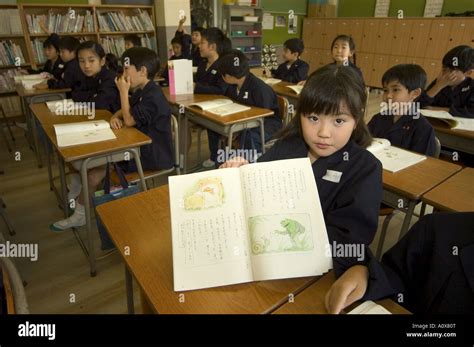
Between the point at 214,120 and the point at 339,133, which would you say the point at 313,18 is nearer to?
the point at 214,120

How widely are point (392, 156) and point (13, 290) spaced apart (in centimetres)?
163

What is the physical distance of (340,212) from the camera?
0.93 metres

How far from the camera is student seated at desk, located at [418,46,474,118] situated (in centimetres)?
263

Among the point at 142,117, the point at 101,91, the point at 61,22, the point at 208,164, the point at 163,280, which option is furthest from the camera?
the point at 61,22

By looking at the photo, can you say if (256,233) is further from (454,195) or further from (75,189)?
(75,189)

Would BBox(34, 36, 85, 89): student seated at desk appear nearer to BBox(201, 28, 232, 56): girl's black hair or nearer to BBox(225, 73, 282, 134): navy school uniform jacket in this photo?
BBox(201, 28, 232, 56): girl's black hair

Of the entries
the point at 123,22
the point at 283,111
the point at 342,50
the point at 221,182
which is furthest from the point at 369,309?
the point at 123,22

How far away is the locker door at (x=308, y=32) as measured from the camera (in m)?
7.69

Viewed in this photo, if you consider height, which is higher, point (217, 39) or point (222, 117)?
point (217, 39)

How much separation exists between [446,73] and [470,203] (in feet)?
6.27

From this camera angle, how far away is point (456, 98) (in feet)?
8.93

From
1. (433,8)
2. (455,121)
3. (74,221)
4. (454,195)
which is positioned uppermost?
(433,8)

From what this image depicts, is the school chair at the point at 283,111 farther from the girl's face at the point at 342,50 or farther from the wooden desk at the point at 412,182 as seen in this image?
the girl's face at the point at 342,50

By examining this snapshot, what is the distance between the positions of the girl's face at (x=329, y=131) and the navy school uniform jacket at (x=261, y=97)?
1.69 metres
